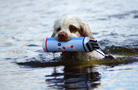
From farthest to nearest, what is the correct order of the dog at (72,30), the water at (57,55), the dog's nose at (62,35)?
1. the dog at (72,30)
2. the dog's nose at (62,35)
3. the water at (57,55)

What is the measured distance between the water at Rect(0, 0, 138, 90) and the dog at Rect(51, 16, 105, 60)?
0.18 metres

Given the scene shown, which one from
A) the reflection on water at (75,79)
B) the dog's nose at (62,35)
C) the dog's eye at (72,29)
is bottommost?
the reflection on water at (75,79)

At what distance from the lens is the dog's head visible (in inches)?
269

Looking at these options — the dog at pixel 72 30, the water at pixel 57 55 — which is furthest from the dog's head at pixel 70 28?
the water at pixel 57 55

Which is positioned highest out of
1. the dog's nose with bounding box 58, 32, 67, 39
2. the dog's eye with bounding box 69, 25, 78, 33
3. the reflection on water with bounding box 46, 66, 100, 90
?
the dog's eye with bounding box 69, 25, 78, 33

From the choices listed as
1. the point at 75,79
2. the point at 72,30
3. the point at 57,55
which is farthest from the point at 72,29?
the point at 57,55

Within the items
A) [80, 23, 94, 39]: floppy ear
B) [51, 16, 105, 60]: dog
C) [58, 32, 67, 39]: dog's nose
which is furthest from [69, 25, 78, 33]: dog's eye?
[58, 32, 67, 39]: dog's nose

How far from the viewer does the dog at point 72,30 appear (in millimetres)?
6838

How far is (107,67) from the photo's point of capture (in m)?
6.88

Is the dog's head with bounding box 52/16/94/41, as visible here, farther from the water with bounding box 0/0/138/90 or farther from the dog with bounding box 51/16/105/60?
the water with bounding box 0/0/138/90

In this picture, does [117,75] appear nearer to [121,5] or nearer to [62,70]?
[62,70]

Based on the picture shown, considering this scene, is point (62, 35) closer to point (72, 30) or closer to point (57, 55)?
point (72, 30)

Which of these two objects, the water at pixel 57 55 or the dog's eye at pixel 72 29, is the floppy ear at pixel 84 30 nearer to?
the dog's eye at pixel 72 29

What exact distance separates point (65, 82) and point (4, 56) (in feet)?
11.6
